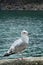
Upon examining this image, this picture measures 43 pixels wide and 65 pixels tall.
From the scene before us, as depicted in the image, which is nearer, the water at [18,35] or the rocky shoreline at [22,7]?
the water at [18,35]

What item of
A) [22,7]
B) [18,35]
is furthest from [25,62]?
[22,7]

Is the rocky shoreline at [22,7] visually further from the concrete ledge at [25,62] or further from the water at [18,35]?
the concrete ledge at [25,62]

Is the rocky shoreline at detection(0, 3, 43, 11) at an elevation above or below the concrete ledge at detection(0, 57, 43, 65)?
above

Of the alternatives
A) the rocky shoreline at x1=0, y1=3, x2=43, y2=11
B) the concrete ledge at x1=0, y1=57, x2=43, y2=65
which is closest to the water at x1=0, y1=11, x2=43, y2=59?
the concrete ledge at x1=0, y1=57, x2=43, y2=65

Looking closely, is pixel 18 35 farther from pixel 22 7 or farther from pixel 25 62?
pixel 22 7

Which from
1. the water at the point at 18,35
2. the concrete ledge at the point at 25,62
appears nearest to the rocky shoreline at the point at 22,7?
the water at the point at 18,35

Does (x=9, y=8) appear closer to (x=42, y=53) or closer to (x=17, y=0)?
(x=17, y=0)

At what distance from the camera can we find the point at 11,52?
222 inches

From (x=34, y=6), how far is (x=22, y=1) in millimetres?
7201

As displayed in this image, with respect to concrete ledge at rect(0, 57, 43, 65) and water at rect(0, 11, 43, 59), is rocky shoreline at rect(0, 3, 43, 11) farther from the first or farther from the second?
concrete ledge at rect(0, 57, 43, 65)

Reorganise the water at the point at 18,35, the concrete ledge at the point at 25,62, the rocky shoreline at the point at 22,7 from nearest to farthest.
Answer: the concrete ledge at the point at 25,62 → the water at the point at 18,35 → the rocky shoreline at the point at 22,7

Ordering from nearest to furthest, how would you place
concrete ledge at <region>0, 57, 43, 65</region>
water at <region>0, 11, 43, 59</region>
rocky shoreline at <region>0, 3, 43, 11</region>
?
concrete ledge at <region>0, 57, 43, 65</region> < water at <region>0, 11, 43, 59</region> < rocky shoreline at <region>0, 3, 43, 11</region>

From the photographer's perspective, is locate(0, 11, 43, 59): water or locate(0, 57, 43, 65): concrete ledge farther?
locate(0, 11, 43, 59): water

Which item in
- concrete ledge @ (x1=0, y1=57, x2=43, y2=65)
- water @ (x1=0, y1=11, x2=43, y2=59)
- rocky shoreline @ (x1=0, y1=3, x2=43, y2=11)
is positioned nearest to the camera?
concrete ledge @ (x1=0, y1=57, x2=43, y2=65)
